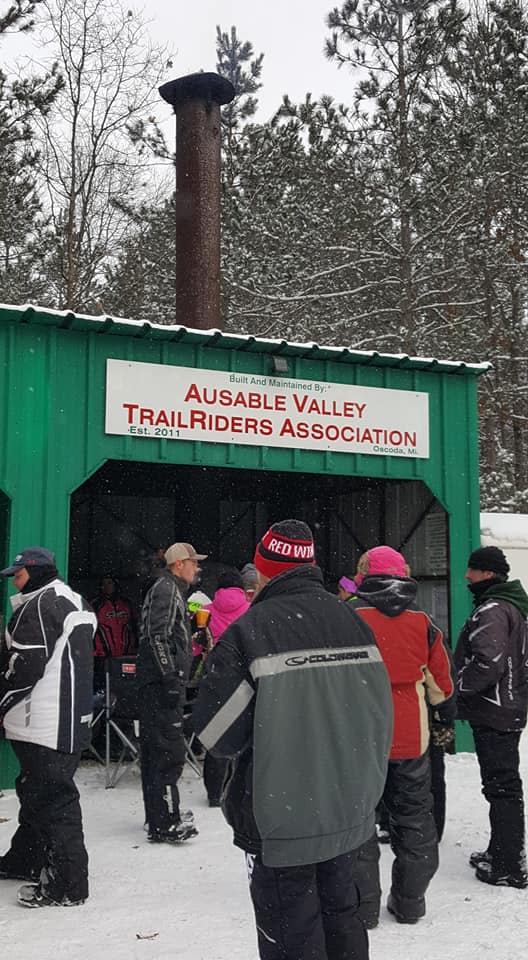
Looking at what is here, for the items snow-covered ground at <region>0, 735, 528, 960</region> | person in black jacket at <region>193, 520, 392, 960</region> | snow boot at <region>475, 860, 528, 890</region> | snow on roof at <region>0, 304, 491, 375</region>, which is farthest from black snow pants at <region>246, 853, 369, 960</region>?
snow on roof at <region>0, 304, 491, 375</region>

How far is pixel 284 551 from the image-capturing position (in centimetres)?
292

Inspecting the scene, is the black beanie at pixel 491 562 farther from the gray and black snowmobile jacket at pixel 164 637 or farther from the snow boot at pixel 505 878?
the gray and black snowmobile jacket at pixel 164 637

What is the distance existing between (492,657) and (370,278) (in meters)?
13.9

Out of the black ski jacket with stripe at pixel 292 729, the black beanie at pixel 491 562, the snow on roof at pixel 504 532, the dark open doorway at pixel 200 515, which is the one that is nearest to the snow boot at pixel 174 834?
the black beanie at pixel 491 562

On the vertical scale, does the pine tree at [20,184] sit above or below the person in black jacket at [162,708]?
above

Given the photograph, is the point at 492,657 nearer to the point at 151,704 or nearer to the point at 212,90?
the point at 151,704

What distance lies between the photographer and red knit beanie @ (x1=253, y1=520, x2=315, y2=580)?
2918mm

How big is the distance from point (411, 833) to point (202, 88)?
1091 centimetres

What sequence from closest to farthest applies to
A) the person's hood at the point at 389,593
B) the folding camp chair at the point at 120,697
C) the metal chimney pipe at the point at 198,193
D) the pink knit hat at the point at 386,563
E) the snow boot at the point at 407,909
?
the snow boot at the point at 407,909, the person's hood at the point at 389,593, the pink knit hat at the point at 386,563, the folding camp chair at the point at 120,697, the metal chimney pipe at the point at 198,193

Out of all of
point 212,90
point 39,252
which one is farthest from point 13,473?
point 39,252

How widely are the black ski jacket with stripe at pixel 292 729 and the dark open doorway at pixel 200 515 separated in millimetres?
8735

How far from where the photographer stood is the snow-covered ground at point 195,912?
3.88 m

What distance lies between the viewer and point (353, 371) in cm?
884

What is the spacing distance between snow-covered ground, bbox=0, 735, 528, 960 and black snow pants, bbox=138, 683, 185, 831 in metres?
0.19
